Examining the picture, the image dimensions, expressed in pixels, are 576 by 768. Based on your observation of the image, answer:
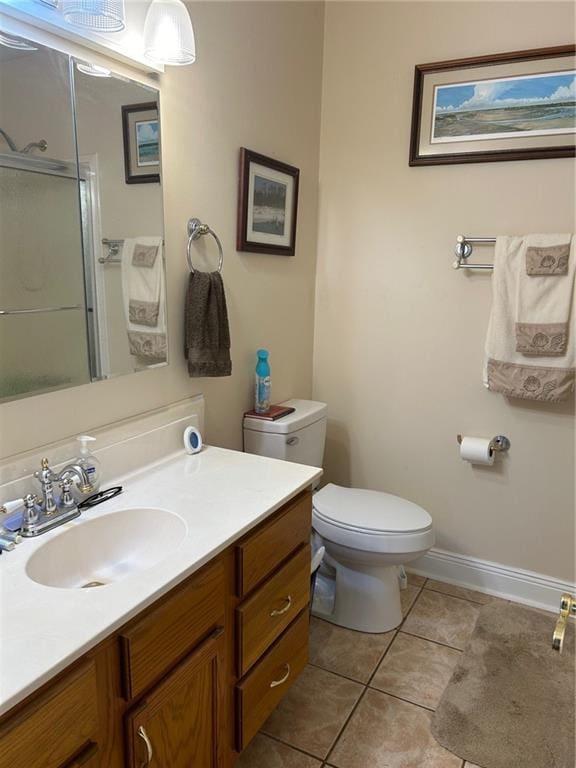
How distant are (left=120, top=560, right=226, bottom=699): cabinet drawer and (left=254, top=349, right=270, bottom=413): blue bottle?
96 cm

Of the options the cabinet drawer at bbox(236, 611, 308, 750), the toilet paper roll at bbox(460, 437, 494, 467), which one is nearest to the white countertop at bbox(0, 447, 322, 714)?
the cabinet drawer at bbox(236, 611, 308, 750)

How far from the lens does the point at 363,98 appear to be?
2.34 meters

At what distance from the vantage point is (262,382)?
2.11 meters

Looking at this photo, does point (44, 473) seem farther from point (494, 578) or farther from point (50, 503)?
point (494, 578)

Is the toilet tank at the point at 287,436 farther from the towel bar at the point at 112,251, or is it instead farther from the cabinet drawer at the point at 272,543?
the towel bar at the point at 112,251

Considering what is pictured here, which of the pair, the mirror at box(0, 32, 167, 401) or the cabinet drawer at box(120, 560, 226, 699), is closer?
the cabinet drawer at box(120, 560, 226, 699)

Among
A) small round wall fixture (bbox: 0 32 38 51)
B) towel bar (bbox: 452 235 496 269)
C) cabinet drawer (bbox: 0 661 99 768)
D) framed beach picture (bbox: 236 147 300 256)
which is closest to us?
cabinet drawer (bbox: 0 661 99 768)

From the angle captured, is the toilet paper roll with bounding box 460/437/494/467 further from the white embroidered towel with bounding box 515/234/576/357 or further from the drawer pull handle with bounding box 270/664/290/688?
the drawer pull handle with bounding box 270/664/290/688

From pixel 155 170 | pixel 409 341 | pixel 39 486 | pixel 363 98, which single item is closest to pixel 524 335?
pixel 409 341

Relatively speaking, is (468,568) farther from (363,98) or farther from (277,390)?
(363,98)

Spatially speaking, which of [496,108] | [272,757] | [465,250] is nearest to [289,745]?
[272,757]

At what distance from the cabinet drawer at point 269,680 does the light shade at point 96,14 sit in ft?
5.11

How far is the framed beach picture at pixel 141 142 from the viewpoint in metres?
1.48

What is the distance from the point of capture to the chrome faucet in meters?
1.19
